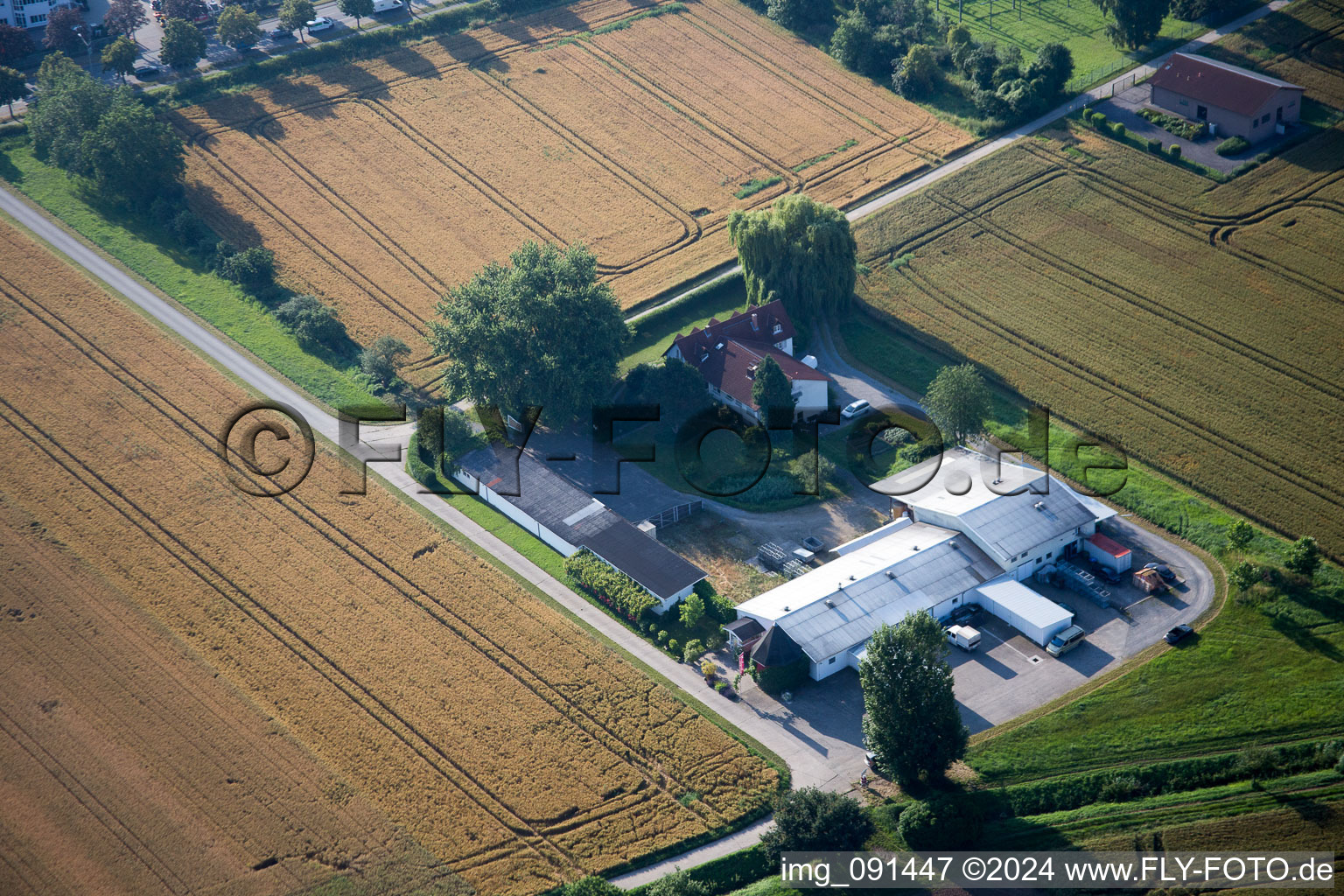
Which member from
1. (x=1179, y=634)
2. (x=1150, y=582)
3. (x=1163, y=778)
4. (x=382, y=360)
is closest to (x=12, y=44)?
(x=382, y=360)

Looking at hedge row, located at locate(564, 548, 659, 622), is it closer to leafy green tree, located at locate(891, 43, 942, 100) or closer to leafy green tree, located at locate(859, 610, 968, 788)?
leafy green tree, located at locate(859, 610, 968, 788)

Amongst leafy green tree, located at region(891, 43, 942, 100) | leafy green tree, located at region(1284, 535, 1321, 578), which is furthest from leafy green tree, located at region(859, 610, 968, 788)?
leafy green tree, located at region(891, 43, 942, 100)

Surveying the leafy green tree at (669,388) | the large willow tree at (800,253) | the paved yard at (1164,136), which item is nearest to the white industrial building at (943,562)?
the leafy green tree at (669,388)

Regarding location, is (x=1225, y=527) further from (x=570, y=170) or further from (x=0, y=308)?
(x=0, y=308)

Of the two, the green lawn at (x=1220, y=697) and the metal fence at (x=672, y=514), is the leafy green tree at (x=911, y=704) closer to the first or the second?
the green lawn at (x=1220, y=697)

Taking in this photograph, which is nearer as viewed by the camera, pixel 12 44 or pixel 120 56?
pixel 120 56

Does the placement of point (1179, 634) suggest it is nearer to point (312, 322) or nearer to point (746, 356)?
point (746, 356)
